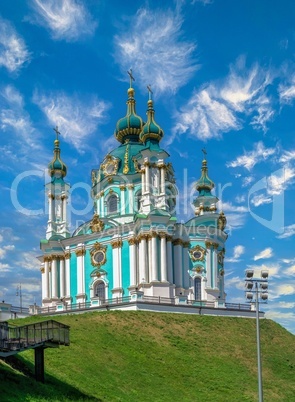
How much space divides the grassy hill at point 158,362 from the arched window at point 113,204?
642 inches

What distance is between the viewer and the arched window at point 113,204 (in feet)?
193

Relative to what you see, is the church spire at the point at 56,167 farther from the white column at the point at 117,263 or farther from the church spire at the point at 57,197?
the white column at the point at 117,263

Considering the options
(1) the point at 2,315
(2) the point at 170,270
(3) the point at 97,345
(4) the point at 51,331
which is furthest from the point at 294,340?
(4) the point at 51,331

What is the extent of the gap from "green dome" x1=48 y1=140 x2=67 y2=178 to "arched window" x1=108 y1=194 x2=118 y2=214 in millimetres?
7344

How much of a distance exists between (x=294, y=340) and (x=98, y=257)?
61.2ft

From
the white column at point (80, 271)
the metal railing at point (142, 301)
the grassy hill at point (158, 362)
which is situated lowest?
the grassy hill at point (158, 362)

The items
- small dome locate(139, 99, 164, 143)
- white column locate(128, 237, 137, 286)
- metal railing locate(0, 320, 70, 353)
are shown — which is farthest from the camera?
small dome locate(139, 99, 164, 143)

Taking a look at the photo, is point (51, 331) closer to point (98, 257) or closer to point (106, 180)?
point (98, 257)

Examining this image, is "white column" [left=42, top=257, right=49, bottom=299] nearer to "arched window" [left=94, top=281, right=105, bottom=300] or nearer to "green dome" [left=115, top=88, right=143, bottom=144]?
"arched window" [left=94, top=281, right=105, bottom=300]

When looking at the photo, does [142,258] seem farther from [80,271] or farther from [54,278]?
[54,278]

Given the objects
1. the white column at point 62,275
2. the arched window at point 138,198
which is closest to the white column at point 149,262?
the arched window at point 138,198

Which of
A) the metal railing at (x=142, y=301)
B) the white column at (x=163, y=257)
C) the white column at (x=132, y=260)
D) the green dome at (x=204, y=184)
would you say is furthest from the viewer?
the green dome at (x=204, y=184)

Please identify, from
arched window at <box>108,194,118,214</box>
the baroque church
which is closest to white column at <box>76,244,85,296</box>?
the baroque church

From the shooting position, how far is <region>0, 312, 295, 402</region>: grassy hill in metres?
25.5
